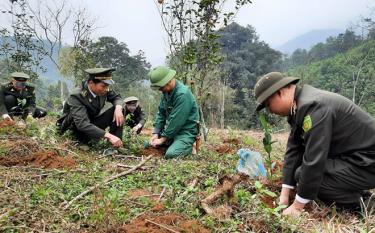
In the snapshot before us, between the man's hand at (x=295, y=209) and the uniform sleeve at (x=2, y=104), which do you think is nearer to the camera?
the man's hand at (x=295, y=209)

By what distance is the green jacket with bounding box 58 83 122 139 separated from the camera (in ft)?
17.5

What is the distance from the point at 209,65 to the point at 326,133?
17.3ft

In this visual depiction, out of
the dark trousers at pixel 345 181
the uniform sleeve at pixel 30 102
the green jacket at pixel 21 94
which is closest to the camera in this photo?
the dark trousers at pixel 345 181

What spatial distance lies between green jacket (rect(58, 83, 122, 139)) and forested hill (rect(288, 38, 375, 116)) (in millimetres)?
21719

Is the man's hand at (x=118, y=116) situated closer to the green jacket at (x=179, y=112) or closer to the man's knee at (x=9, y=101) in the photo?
the green jacket at (x=179, y=112)

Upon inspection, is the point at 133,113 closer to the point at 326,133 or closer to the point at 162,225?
the point at 326,133

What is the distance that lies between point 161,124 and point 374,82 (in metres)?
26.8

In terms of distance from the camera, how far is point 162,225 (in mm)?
2598

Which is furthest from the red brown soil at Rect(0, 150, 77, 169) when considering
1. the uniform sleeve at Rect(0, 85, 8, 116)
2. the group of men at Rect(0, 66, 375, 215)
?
the uniform sleeve at Rect(0, 85, 8, 116)

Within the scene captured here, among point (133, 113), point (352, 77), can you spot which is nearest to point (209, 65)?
point (133, 113)

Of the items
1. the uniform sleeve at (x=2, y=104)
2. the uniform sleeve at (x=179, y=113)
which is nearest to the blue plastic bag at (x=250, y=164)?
the uniform sleeve at (x=179, y=113)

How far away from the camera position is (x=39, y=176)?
368 cm

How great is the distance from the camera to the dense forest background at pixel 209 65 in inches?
354

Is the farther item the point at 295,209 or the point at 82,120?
the point at 82,120
